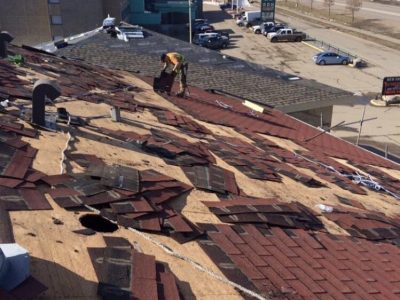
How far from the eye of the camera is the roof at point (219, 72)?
71.9ft

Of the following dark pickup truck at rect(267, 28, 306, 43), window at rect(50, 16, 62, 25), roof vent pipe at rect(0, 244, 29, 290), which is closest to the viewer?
roof vent pipe at rect(0, 244, 29, 290)

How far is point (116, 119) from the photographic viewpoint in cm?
1214

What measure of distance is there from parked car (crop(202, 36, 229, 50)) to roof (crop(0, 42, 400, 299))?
154 feet

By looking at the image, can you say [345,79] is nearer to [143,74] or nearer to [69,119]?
[143,74]

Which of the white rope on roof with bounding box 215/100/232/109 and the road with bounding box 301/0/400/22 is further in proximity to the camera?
the road with bounding box 301/0/400/22

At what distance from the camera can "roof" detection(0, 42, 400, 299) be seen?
5.82 m

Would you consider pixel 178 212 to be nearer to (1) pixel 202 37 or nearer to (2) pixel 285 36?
(1) pixel 202 37

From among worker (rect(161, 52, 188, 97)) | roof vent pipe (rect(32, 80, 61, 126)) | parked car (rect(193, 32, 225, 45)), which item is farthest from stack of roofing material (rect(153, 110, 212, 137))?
parked car (rect(193, 32, 225, 45))

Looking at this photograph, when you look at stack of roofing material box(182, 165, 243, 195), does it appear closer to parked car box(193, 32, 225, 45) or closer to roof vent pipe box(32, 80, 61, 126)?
roof vent pipe box(32, 80, 61, 126)

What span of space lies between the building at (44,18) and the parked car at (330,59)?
2701 cm

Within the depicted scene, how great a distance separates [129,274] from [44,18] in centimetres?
4743

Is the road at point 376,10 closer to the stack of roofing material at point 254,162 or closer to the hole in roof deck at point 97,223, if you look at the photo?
the stack of roofing material at point 254,162

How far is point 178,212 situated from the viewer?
7.65m

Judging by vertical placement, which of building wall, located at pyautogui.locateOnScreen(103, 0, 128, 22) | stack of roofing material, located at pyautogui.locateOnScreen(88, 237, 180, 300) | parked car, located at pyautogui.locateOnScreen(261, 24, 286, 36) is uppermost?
building wall, located at pyautogui.locateOnScreen(103, 0, 128, 22)
